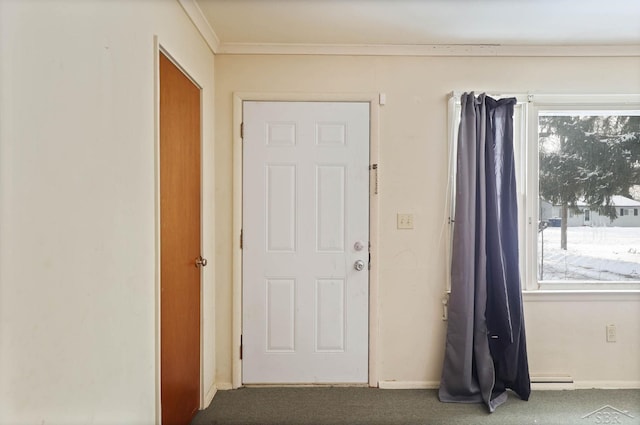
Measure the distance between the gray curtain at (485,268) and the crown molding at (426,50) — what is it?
1.21 feet

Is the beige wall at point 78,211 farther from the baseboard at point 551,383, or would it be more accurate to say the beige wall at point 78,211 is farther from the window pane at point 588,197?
the window pane at point 588,197

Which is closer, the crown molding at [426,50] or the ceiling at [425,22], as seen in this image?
the ceiling at [425,22]

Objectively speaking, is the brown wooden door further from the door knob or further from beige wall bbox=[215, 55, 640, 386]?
beige wall bbox=[215, 55, 640, 386]

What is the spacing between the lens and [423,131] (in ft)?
8.32

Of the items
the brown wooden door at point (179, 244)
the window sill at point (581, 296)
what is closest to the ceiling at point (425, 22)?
the brown wooden door at point (179, 244)

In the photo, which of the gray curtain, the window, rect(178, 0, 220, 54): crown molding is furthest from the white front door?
the window

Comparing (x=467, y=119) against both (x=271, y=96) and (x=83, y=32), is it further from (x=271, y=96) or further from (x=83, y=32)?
(x=83, y=32)

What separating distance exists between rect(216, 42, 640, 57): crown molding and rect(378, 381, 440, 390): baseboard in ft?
7.38

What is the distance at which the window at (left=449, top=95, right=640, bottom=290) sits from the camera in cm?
254

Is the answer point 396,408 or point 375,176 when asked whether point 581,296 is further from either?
point 375,176

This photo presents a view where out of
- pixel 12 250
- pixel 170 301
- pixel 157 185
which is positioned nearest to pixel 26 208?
pixel 12 250

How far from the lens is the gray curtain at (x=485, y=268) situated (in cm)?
237

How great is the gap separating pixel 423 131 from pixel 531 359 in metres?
1.74

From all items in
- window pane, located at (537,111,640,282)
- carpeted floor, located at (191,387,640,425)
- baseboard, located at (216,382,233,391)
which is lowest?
Result: carpeted floor, located at (191,387,640,425)
